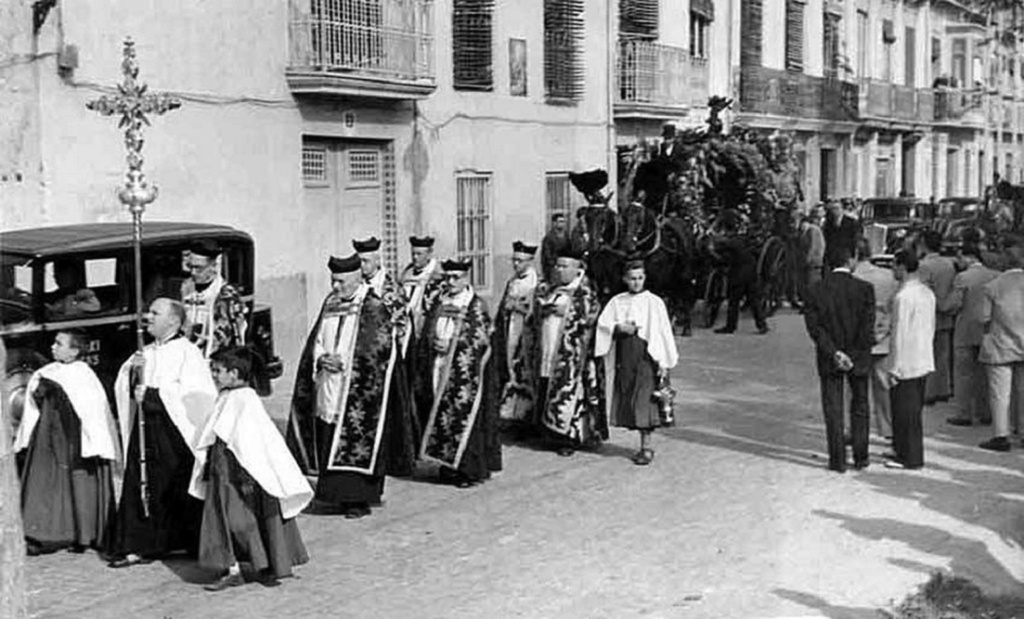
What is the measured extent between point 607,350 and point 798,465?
1738mm

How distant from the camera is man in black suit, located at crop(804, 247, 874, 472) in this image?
38.6 feet

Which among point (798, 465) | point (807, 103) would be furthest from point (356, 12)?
point (807, 103)

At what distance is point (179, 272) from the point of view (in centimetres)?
1311

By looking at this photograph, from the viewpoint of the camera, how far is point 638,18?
1051 inches

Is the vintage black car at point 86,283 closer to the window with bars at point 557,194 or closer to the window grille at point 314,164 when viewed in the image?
the window grille at point 314,164

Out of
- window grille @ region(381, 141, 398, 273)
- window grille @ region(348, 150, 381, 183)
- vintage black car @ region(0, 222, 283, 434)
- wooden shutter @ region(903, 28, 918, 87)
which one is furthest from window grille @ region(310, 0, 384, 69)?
wooden shutter @ region(903, 28, 918, 87)

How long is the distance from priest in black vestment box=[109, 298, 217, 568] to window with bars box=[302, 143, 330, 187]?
29.5 feet

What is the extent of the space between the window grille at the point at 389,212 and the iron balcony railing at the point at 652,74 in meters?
6.88

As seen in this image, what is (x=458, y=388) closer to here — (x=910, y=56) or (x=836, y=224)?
(x=836, y=224)

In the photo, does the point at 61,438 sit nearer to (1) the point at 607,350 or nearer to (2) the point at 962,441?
(1) the point at 607,350

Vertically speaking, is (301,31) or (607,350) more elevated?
(301,31)

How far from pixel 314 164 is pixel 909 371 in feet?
28.2

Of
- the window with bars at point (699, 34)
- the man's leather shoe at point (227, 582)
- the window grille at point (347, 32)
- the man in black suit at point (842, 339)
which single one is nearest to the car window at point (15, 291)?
the man's leather shoe at point (227, 582)

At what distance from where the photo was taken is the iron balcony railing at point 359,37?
57.6ft
